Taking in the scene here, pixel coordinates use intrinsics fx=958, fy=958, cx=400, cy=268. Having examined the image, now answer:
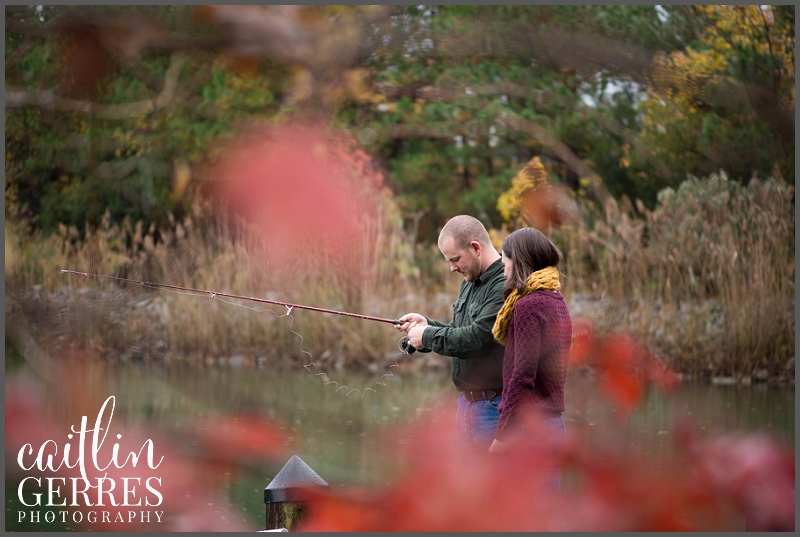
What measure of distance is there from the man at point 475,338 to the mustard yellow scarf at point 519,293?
0.34ft

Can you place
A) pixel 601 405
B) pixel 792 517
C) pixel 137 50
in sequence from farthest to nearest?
pixel 137 50
pixel 601 405
pixel 792 517

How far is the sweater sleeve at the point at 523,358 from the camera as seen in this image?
238 cm

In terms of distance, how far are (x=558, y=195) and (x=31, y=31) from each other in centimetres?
569

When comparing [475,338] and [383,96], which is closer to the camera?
[475,338]

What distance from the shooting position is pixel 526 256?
2.47m

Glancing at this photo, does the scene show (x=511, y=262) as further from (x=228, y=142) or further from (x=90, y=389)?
(x=228, y=142)

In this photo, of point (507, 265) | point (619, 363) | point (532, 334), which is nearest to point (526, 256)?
point (507, 265)

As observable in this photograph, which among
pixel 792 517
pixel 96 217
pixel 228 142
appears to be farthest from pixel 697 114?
pixel 792 517

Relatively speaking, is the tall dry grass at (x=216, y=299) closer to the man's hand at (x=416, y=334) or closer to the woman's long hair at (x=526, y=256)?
the man's hand at (x=416, y=334)

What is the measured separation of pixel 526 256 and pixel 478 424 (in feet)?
1.75

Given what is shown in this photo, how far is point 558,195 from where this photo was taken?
1067 centimetres

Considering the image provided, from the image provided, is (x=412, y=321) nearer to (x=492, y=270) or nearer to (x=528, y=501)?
(x=492, y=270)

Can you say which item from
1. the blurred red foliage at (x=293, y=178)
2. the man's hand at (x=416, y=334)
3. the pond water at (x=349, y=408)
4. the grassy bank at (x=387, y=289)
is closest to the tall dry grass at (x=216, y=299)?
the grassy bank at (x=387, y=289)

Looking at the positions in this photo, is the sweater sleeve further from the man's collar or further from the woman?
the man's collar
